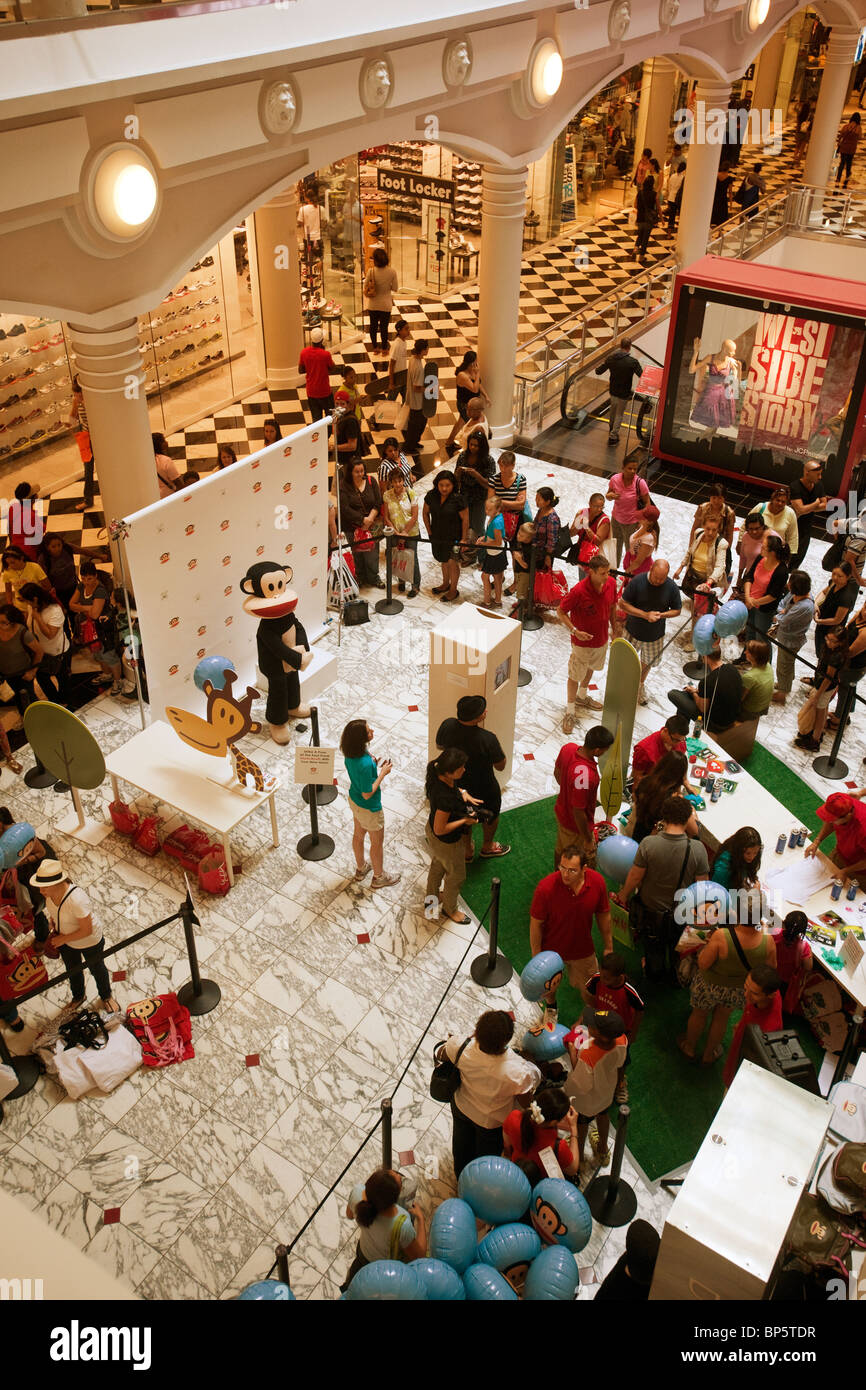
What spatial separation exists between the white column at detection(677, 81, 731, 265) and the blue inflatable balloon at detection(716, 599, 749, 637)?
33.8ft

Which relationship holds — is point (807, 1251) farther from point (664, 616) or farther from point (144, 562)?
point (144, 562)

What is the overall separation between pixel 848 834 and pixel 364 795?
9.47 feet

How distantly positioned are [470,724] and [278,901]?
1.81 metres

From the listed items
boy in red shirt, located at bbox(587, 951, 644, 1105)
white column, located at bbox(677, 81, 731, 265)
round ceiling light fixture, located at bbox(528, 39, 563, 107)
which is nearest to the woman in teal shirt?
boy in red shirt, located at bbox(587, 951, 644, 1105)

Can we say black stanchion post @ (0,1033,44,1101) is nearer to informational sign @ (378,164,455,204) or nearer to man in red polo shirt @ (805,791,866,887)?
man in red polo shirt @ (805,791,866,887)

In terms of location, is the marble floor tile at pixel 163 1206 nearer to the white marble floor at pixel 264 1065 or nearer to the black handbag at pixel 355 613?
the white marble floor at pixel 264 1065

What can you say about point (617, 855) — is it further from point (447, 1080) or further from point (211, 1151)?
point (211, 1151)

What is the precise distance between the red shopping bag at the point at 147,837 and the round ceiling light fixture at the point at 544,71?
8257 millimetres

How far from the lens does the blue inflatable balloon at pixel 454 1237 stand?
14.9 ft

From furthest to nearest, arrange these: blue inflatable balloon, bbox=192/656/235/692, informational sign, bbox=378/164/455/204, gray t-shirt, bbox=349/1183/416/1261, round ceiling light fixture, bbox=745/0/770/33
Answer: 1. informational sign, bbox=378/164/455/204
2. round ceiling light fixture, bbox=745/0/770/33
3. blue inflatable balloon, bbox=192/656/235/692
4. gray t-shirt, bbox=349/1183/416/1261

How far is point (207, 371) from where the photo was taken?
14.9 metres

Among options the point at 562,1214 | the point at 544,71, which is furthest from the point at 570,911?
the point at 544,71

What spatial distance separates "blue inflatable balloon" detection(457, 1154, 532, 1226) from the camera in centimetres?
466
